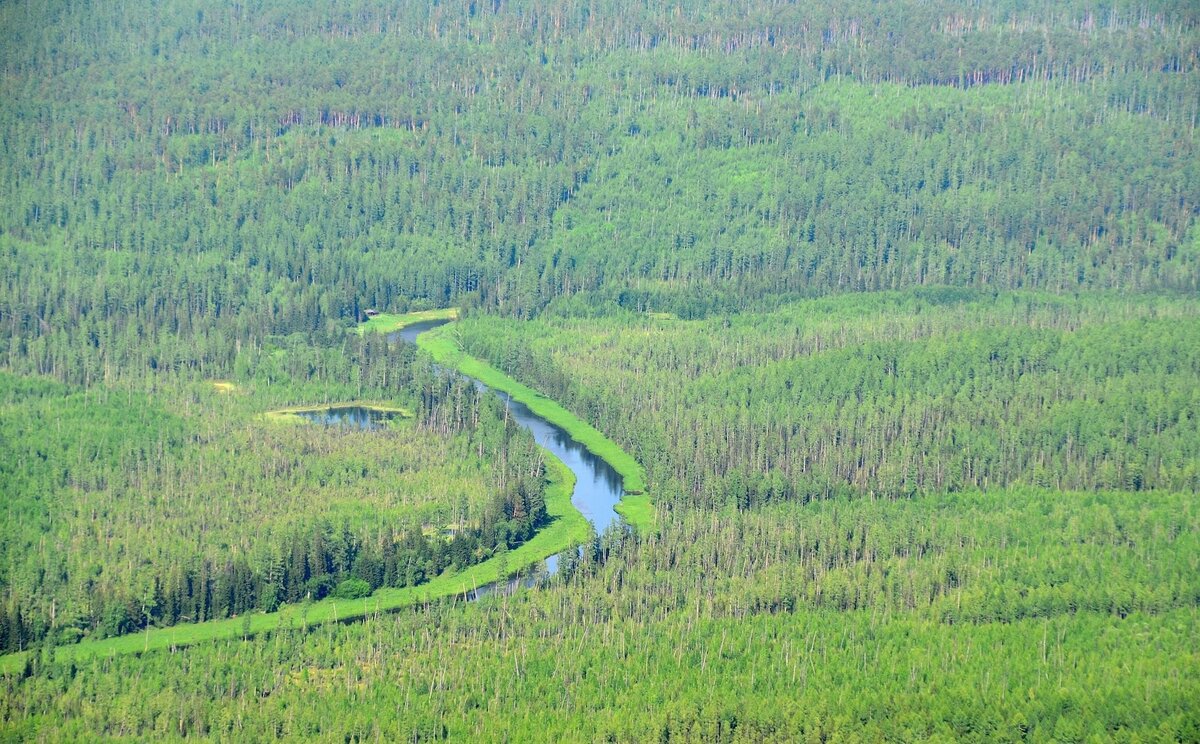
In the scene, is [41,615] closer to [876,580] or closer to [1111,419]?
[876,580]

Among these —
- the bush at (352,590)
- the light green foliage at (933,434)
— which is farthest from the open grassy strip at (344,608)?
the light green foliage at (933,434)

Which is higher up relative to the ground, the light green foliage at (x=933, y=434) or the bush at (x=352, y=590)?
the bush at (x=352, y=590)

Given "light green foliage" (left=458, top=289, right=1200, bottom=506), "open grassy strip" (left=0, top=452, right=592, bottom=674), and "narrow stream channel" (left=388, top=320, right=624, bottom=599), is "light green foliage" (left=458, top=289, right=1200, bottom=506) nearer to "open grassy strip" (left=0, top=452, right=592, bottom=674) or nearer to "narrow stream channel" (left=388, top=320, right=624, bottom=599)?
"narrow stream channel" (left=388, top=320, right=624, bottom=599)

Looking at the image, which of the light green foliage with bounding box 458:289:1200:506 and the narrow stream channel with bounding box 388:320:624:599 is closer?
the narrow stream channel with bounding box 388:320:624:599

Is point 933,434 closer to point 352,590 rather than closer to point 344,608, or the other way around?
point 352,590

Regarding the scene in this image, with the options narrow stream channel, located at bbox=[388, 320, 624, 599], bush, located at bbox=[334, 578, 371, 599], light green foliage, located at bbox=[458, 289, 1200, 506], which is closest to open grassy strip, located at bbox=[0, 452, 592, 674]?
bush, located at bbox=[334, 578, 371, 599]

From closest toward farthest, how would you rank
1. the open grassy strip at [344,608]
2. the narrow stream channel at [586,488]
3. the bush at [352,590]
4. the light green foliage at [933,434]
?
1. the open grassy strip at [344,608]
2. the bush at [352,590]
3. the narrow stream channel at [586,488]
4. the light green foliage at [933,434]

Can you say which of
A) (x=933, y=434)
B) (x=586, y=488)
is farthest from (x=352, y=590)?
(x=933, y=434)

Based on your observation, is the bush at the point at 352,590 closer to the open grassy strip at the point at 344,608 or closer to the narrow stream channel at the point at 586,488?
the open grassy strip at the point at 344,608
